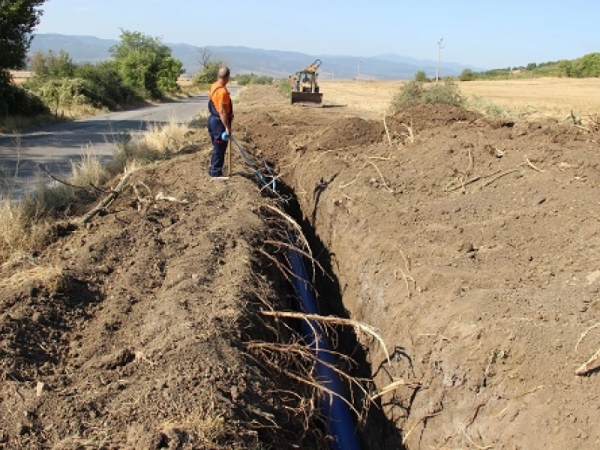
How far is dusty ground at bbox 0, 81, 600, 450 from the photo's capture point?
3.64 metres

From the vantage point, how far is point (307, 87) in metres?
27.5

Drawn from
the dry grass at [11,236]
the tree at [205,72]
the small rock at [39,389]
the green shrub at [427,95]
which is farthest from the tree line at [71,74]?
the small rock at [39,389]

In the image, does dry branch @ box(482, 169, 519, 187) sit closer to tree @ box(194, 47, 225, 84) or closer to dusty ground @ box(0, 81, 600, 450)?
dusty ground @ box(0, 81, 600, 450)

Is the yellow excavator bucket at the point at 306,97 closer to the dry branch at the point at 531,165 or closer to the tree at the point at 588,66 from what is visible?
the dry branch at the point at 531,165

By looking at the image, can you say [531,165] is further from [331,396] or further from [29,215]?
[29,215]

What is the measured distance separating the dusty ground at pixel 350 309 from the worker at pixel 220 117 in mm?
662

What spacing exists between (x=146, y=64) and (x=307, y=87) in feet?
80.7

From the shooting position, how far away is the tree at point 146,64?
4559 cm

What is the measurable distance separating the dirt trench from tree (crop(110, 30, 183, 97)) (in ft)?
118

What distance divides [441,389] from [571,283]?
1.40m

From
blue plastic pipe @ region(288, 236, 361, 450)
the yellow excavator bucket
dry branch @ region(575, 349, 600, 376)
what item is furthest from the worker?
the yellow excavator bucket

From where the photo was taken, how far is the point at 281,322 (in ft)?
17.5

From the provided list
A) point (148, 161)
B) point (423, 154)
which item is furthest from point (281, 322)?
point (148, 161)

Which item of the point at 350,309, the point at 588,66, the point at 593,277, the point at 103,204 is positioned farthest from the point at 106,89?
the point at 588,66
